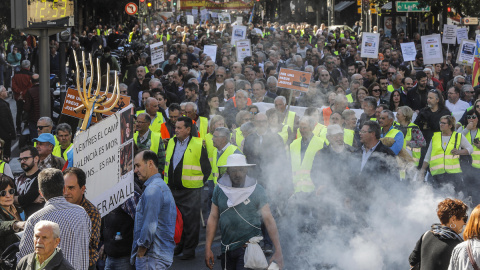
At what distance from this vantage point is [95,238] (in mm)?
6188

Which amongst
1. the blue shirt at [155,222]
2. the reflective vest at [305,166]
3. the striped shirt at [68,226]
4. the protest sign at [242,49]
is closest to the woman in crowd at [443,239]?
the blue shirt at [155,222]

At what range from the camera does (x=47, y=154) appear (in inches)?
338

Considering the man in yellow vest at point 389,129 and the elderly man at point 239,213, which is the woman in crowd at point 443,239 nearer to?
the elderly man at point 239,213

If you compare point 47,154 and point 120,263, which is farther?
point 47,154

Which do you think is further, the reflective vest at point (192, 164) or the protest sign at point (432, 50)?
the protest sign at point (432, 50)

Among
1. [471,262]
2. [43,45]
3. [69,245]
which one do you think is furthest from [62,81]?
[471,262]

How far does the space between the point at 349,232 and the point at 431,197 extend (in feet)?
3.45

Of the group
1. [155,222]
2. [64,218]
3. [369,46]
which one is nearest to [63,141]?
[155,222]

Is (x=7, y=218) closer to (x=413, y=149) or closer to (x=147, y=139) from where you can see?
(x=147, y=139)

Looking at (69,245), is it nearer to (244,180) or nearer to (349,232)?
(244,180)

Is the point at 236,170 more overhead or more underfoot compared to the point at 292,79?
more underfoot

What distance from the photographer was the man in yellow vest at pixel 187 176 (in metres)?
9.56

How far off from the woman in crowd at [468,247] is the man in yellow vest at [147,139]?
506 centimetres

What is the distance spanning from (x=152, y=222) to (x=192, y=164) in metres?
3.17
